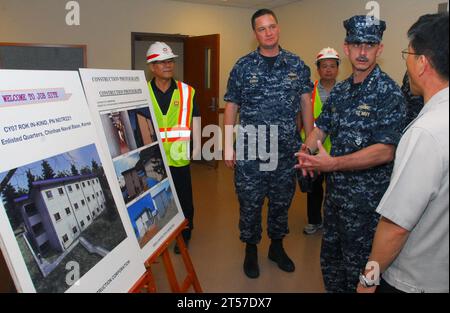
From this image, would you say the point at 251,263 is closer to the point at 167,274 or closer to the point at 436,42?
the point at 167,274

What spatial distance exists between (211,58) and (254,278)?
13.0ft

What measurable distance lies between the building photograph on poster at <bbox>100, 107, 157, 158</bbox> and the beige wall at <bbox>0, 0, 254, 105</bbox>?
12.7 feet

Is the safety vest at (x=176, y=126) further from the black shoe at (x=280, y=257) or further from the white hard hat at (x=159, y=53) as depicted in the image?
the black shoe at (x=280, y=257)

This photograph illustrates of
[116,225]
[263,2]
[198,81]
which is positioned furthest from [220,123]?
[116,225]

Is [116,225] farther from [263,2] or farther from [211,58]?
[263,2]

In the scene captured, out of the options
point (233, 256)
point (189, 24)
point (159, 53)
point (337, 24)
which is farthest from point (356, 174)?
point (189, 24)

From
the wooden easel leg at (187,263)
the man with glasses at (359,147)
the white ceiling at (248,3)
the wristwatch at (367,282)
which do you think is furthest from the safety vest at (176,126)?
the white ceiling at (248,3)

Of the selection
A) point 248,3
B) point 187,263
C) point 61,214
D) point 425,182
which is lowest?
point 187,263

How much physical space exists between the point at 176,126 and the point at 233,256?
1.07m

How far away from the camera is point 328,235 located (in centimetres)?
186

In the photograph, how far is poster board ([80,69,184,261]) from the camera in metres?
1.50

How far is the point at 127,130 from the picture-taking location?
1.64 m

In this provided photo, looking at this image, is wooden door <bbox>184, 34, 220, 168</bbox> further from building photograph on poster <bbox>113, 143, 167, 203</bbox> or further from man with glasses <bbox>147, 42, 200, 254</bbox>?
building photograph on poster <bbox>113, 143, 167, 203</bbox>

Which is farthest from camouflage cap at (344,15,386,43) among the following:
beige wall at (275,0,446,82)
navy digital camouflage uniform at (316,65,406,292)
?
beige wall at (275,0,446,82)
